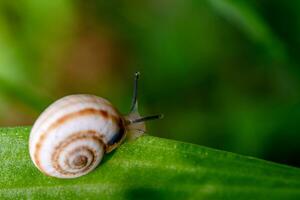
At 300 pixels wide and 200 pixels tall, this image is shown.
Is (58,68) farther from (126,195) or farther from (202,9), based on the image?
(126,195)

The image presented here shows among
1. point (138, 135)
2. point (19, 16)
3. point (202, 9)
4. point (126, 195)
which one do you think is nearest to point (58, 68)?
point (19, 16)

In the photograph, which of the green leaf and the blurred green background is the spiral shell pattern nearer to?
the green leaf

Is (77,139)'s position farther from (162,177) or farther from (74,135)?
(162,177)

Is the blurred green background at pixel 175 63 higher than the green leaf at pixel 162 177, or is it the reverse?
the blurred green background at pixel 175 63

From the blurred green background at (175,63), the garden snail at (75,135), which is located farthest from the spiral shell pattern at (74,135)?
the blurred green background at (175,63)

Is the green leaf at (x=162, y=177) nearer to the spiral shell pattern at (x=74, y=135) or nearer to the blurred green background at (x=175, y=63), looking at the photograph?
the spiral shell pattern at (x=74, y=135)

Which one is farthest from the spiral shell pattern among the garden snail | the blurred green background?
the blurred green background

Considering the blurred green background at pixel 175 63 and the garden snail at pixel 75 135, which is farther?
the blurred green background at pixel 175 63

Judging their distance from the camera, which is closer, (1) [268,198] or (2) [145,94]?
(1) [268,198]
